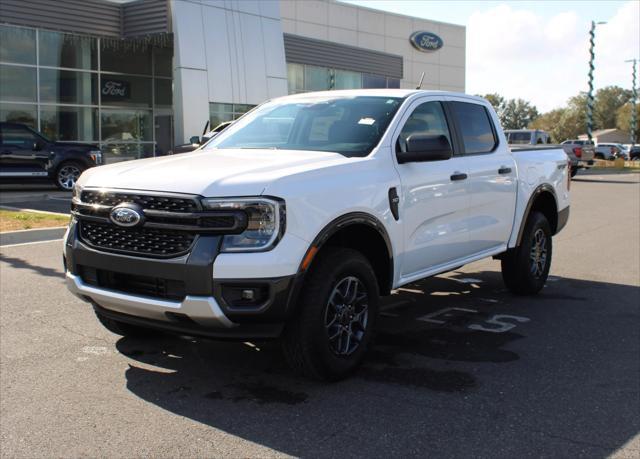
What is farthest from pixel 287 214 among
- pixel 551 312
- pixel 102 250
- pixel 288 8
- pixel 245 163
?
pixel 288 8

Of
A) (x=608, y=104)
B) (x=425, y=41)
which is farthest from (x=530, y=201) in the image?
(x=608, y=104)

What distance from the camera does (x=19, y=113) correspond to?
22.8 metres

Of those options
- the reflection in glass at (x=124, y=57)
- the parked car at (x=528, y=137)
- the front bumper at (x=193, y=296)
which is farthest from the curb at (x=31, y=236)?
the parked car at (x=528, y=137)

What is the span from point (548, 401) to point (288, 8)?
34815mm

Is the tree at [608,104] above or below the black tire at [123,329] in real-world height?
above

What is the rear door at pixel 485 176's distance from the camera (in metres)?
6.11

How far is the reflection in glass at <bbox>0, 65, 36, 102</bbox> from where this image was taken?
22.4 metres

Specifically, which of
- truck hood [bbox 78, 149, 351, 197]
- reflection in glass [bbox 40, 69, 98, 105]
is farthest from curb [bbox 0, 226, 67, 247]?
reflection in glass [bbox 40, 69, 98, 105]

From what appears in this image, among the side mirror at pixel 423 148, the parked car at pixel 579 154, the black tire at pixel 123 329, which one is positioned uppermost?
the parked car at pixel 579 154

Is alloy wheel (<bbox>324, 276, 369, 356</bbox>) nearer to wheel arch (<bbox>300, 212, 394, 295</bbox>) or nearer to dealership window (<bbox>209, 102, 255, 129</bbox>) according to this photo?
wheel arch (<bbox>300, 212, 394, 295</bbox>)

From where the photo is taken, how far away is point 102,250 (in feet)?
14.4

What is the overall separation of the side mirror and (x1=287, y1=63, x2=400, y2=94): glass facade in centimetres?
2663

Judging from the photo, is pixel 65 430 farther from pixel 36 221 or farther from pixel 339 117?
pixel 36 221

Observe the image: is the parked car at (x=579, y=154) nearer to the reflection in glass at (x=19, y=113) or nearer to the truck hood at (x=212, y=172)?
the reflection in glass at (x=19, y=113)
